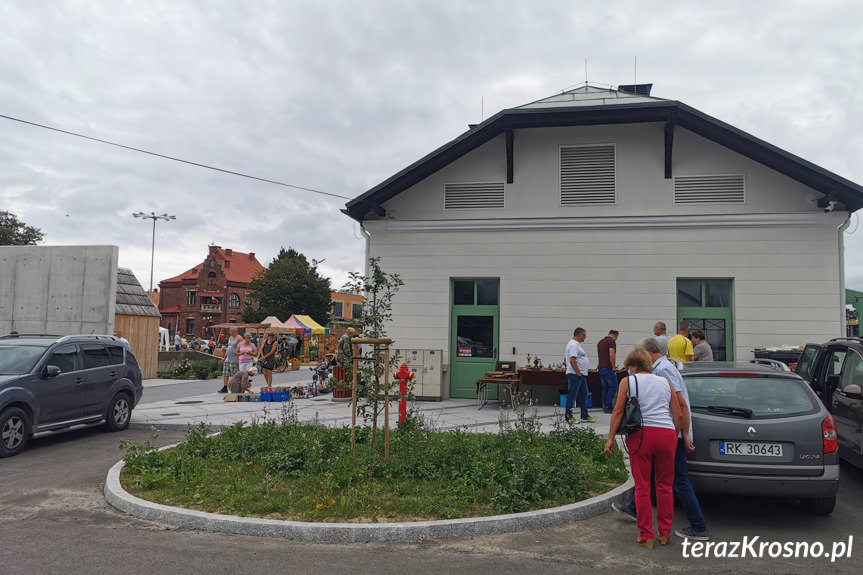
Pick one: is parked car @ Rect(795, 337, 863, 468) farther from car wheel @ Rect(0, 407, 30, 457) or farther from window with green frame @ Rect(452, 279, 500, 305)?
car wheel @ Rect(0, 407, 30, 457)

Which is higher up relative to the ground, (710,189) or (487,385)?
(710,189)

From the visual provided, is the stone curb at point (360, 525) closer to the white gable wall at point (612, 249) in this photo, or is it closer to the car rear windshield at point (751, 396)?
the car rear windshield at point (751, 396)

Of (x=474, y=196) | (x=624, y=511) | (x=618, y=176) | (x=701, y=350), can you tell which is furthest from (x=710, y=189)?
(x=624, y=511)

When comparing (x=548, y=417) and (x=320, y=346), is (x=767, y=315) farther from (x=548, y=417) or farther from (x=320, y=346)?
(x=320, y=346)

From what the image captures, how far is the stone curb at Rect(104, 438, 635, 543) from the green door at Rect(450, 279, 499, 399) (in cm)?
915

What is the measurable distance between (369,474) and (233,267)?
7314 centimetres

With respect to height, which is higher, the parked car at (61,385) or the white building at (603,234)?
the white building at (603,234)

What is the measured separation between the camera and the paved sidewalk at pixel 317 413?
1127cm

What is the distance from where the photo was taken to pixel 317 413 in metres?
10.1

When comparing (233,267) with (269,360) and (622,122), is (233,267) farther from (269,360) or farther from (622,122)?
(622,122)

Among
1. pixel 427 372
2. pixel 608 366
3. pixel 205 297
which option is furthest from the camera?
pixel 205 297

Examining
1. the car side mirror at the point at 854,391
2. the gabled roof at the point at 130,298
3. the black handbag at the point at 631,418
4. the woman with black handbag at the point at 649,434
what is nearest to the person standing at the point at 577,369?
the car side mirror at the point at 854,391

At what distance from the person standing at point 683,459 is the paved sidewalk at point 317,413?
187 inches

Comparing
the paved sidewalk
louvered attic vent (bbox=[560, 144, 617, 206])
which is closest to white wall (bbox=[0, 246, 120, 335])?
the paved sidewalk
